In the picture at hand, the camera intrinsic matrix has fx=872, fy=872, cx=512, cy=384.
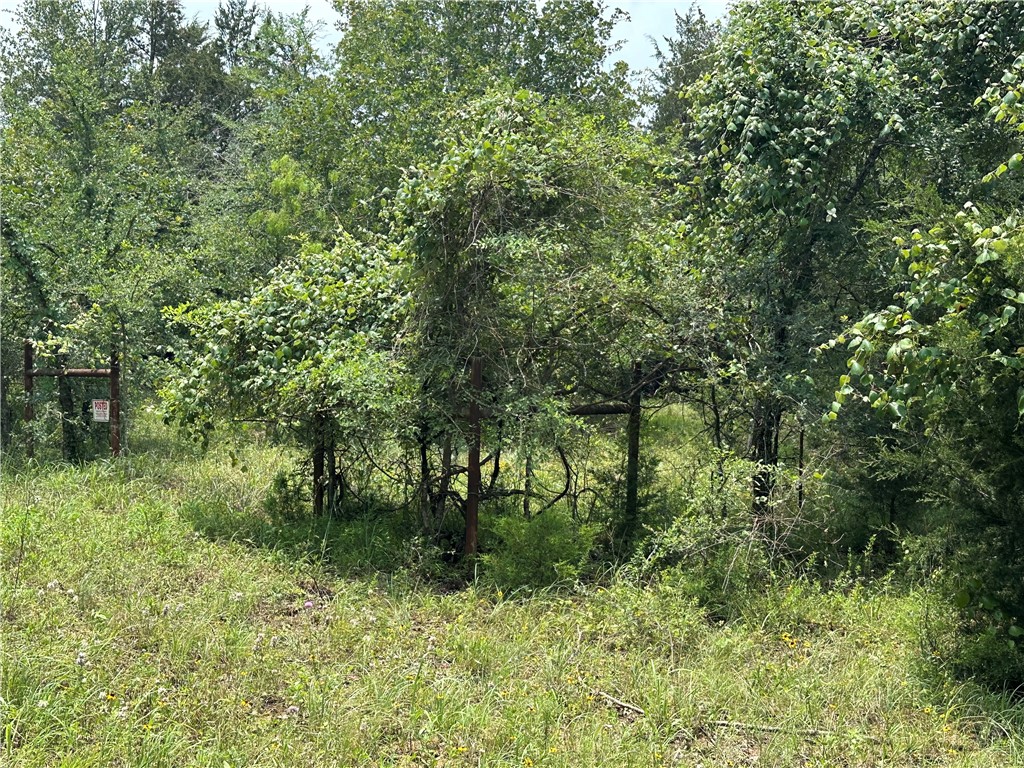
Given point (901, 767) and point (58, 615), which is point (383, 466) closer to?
point (58, 615)

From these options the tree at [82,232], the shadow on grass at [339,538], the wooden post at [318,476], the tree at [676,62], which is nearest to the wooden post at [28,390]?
the tree at [82,232]

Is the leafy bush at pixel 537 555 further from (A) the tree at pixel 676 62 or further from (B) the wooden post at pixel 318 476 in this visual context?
(A) the tree at pixel 676 62

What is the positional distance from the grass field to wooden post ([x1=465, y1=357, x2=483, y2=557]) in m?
0.42

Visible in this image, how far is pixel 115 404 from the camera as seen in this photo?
8539 mm

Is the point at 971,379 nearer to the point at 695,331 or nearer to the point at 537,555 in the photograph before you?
the point at 695,331

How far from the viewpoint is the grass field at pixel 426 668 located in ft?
12.3

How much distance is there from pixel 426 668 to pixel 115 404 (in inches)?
215

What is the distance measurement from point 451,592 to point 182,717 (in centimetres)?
230

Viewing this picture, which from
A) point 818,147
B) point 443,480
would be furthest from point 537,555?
point 818,147

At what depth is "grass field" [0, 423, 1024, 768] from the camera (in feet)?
12.3

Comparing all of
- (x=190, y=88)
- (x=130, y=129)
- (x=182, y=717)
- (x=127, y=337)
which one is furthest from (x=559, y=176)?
(x=190, y=88)

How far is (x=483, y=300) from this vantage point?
596 cm

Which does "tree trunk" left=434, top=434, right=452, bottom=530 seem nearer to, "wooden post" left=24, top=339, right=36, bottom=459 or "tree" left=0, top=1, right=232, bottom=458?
"tree" left=0, top=1, right=232, bottom=458

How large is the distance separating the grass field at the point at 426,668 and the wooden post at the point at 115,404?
2.23 meters
